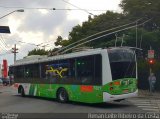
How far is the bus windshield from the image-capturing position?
21.0 meters

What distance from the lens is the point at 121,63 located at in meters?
21.2

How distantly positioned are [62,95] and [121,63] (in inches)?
200

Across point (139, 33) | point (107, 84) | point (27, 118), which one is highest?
point (139, 33)

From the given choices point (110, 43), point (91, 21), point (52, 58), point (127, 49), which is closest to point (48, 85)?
point (52, 58)

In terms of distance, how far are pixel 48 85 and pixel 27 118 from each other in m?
9.99

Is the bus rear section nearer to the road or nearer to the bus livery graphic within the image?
the road

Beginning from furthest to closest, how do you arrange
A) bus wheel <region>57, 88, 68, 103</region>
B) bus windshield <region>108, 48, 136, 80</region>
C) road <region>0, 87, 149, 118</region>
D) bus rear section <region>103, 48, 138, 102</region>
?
bus wheel <region>57, 88, 68, 103</region> < bus windshield <region>108, 48, 136, 80</region> < bus rear section <region>103, 48, 138, 102</region> < road <region>0, 87, 149, 118</region>

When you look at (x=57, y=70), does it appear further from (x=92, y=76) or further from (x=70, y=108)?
(x=70, y=108)

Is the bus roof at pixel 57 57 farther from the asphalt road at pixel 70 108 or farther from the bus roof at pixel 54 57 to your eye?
the asphalt road at pixel 70 108

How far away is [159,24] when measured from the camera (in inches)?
1773

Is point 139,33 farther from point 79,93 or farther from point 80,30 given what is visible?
point 79,93

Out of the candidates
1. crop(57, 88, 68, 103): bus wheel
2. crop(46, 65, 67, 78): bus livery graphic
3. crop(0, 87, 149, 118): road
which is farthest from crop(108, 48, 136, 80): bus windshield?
crop(57, 88, 68, 103): bus wheel

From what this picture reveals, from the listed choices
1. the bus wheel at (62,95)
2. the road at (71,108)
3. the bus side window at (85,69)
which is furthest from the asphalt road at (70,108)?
the bus side window at (85,69)

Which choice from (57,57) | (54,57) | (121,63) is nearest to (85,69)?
(121,63)
